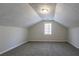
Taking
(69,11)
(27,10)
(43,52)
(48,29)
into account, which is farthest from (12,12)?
(48,29)

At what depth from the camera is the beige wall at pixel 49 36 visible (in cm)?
958

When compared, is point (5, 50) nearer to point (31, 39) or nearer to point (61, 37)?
point (31, 39)

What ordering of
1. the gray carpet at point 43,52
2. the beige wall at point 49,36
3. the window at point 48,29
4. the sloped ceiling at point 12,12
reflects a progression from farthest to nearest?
the window at point 48,29 < the beige wall at point 49,36 < the gray carpet at point 43,52 < the sloped ceiling at point 12,12

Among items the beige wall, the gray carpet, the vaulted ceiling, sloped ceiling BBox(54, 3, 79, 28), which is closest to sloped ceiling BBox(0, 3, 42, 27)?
the vaulted ceiling

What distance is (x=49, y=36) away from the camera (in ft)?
31.7

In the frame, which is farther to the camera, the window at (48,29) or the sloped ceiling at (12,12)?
the window at (48,29)

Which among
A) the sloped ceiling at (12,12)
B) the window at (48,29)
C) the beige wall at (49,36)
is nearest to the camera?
the sloped ceiling at (12,12)

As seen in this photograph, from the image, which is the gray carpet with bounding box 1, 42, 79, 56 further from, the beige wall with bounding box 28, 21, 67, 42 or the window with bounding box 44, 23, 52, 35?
the window with bounding box 44, 23, 52, 35

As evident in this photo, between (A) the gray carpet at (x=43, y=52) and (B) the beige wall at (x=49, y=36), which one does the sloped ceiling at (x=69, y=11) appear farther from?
(B) the beige wall at (x=49, y=36)

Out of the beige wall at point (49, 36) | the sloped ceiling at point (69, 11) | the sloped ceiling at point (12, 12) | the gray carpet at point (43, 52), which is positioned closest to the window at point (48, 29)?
the beige wall at point (49, 36)

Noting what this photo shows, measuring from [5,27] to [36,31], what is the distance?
5021 millimetres

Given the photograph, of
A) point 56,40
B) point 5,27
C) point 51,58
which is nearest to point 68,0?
point 51,58

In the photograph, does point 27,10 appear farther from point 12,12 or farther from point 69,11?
point 69,11

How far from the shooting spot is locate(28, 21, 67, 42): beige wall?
31.4ft
